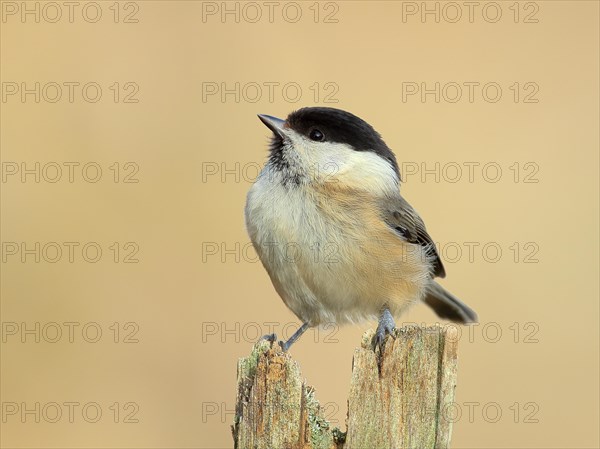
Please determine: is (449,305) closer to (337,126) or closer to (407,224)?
(407,224)

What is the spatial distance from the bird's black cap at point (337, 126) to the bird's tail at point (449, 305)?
1257 mm

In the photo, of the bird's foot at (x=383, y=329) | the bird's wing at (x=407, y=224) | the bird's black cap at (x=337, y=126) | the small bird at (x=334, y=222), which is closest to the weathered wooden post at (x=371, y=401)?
the bird's foot at (x=383, y=329)

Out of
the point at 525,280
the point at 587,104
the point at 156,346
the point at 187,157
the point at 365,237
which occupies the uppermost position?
the point at 587,104

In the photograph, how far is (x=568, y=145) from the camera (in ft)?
20.3

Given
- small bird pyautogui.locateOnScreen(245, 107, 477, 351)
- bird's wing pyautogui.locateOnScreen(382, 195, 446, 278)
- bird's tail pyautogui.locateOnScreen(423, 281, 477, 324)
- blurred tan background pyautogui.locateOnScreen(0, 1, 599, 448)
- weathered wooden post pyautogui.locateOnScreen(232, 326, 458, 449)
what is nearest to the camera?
weathered wooden post pyautogui.locateOnScreen(232, 326, 458, 449)

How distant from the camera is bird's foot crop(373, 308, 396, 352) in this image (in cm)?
300

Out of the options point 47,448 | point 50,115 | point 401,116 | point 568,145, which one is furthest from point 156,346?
point 568,145

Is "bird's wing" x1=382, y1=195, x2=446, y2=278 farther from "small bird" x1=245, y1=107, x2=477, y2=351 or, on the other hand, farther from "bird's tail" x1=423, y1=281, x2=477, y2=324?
"bird's tail" x1=423, y1=281, x2=477, y2=324

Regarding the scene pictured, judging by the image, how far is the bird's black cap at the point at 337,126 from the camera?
13.5ft

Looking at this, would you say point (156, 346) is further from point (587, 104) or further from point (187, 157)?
point (587, 104)

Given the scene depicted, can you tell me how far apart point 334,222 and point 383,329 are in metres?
0.66

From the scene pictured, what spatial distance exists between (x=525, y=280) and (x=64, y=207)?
3330mm

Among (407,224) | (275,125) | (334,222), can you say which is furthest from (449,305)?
(275,125)

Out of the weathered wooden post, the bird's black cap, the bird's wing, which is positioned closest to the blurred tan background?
the bird's wing
